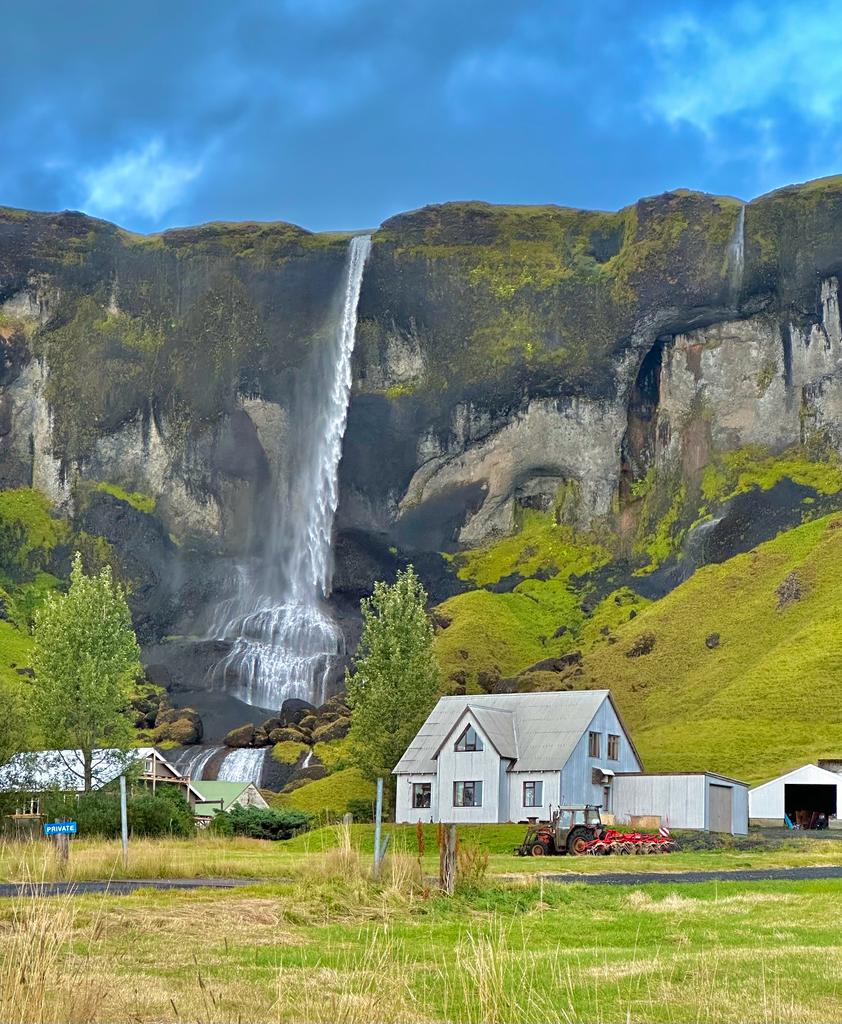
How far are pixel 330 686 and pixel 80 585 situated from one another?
66.5 m

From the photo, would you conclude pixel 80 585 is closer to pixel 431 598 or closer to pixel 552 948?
pixel 552 948

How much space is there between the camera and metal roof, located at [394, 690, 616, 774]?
235 ft

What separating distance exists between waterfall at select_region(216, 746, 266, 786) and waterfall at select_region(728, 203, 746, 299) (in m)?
82.7

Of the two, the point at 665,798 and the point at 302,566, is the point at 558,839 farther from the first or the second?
the point at 302,566

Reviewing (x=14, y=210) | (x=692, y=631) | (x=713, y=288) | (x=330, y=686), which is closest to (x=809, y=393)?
(x=713, y=288)

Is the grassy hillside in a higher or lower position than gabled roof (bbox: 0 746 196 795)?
higher

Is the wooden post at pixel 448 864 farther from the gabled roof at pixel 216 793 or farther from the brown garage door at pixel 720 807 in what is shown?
the gabled roof at pixel 216 793

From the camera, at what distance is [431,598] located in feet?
498

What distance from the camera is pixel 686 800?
69250 mm

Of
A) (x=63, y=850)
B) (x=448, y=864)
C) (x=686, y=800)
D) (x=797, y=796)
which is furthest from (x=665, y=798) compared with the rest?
(x=448, y=864)

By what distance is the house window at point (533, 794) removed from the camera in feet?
231

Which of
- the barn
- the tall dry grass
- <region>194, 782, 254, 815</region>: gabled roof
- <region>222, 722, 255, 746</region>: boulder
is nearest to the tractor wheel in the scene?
the barn

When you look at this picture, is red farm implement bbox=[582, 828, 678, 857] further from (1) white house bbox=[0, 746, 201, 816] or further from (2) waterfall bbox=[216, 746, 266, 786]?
(2) waterfall bbox=[216, 746, 266, 786]

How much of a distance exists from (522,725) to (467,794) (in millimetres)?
5233
